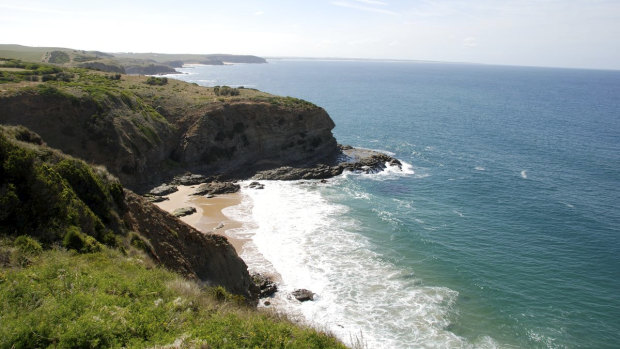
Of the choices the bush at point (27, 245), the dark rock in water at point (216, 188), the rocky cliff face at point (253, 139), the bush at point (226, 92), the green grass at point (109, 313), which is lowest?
the dark rock in water at point (216, 188)

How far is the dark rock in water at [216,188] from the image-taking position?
5032 cm

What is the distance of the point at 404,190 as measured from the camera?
53.3m

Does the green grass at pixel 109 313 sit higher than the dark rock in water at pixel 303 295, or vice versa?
the green grass at pixel 109 313

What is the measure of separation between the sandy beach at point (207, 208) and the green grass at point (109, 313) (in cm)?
2277

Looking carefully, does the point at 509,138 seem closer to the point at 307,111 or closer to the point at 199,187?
the point at 307,111

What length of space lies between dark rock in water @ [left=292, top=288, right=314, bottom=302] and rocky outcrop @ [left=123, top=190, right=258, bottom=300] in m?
4.05

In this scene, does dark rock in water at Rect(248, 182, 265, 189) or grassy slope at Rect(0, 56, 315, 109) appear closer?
grassy slope at Rect(0, 56, 315, 109)

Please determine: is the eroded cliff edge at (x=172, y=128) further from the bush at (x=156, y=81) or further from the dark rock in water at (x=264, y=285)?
the dark rock in water at (x=264, y=285)

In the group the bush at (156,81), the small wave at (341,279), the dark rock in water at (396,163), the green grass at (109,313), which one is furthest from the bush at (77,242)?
the bush at (156,81)

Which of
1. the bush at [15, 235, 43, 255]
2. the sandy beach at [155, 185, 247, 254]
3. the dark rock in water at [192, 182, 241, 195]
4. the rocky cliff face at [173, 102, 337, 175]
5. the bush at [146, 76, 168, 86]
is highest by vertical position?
the bush at [146, 76, 168, 86]

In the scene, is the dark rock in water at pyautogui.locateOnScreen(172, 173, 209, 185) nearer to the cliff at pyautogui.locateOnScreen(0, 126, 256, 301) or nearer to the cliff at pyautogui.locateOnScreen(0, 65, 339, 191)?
the cliff at pyautogui.locateOnScreen(0, 65, 339, 191)

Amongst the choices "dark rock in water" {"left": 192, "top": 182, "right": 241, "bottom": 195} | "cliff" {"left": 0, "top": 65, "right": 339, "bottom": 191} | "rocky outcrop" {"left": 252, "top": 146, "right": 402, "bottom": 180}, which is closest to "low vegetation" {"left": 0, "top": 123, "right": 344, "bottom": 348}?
"dark rock in water" {"left": 192, "top": 182, "right": 241, "bottom": 195}

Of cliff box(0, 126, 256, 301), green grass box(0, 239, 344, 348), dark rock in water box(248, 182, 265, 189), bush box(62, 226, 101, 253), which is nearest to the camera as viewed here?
green grass box(0, 239, 344, 348)

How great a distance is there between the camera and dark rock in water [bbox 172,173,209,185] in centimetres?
5333
